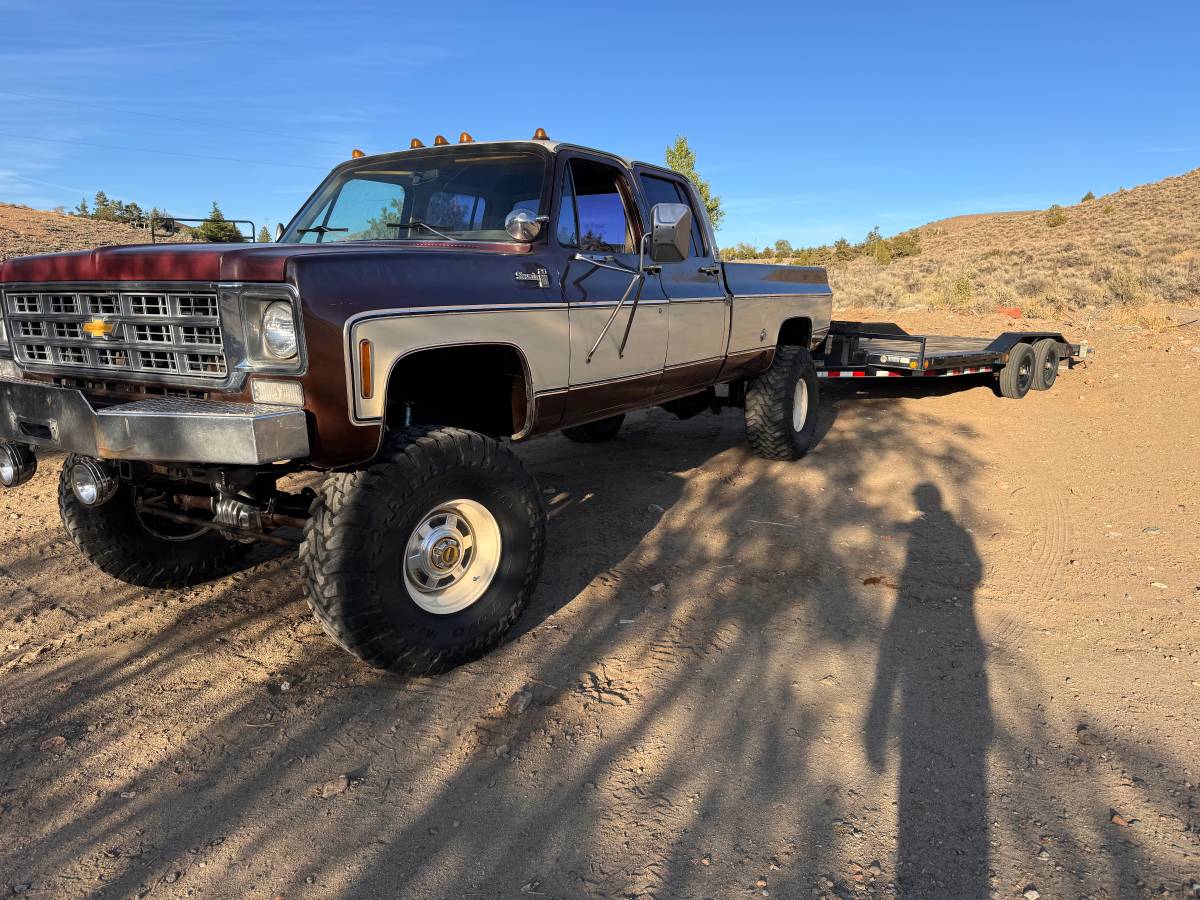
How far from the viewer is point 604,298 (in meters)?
4.12

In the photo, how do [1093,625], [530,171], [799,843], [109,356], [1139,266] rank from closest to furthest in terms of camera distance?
[799,843] → [109,356] → [1093,625] → [530,171] → [1139,266]

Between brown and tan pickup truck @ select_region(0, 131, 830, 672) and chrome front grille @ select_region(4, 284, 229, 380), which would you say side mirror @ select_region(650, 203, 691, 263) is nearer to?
brown and tan pickup truck @ select_region(0, 131, 830, 672)

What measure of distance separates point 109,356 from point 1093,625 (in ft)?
14.3

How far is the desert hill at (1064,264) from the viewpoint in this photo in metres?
16.5

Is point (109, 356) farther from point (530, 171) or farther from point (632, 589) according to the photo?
point (632, 589)

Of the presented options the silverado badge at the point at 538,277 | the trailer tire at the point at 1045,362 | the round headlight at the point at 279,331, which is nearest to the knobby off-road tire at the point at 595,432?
the silverado badge at the point at 538,277

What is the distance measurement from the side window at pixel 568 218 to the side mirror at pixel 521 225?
0.31 m

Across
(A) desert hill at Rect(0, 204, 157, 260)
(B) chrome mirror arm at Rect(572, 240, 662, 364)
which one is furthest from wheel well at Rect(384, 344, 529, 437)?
(A) desert hill at Rect(0, 204, 157, 260)

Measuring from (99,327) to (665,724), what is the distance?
8.49 ft

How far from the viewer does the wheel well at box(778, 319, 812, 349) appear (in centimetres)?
677

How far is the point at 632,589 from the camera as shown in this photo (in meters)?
4.16

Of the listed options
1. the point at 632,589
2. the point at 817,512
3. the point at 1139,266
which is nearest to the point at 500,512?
the point at 632,589

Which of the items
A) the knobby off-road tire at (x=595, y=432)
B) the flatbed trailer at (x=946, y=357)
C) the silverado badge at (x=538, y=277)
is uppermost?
the silverado badge at (x=538, y=277)

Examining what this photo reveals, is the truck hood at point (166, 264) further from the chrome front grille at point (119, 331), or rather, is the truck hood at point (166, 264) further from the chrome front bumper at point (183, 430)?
the chrome front bumper at point (183, 430)
